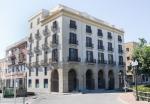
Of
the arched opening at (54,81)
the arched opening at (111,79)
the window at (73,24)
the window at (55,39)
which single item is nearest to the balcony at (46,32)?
the window at (55,39)

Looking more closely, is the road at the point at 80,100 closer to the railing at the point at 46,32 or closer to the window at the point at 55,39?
the window at the point at 55,39

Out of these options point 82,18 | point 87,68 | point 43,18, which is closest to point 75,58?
point 87,68

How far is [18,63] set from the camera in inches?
2645

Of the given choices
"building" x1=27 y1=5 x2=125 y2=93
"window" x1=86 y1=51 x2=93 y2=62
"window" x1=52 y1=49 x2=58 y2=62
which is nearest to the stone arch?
"building" x1=27 y1=5 x2=125 y2=93

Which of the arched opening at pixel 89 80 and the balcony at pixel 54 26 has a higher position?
the balcony at pixel 54 26

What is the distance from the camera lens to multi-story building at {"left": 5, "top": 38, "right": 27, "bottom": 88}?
63.6 m

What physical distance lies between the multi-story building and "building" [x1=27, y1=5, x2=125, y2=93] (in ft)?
14.2

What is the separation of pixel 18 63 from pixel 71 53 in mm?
23410

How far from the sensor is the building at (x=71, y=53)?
161 feet

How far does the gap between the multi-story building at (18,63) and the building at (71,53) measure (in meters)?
4.33

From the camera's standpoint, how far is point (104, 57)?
2263 inches

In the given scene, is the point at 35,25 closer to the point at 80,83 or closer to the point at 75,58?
the point at 75,58

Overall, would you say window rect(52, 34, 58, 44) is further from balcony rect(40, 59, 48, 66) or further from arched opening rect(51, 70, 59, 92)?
arched opening rect(51, 70, 59, 92)


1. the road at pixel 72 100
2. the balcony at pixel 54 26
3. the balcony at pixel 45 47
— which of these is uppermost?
the balcony at pixel 54 26
